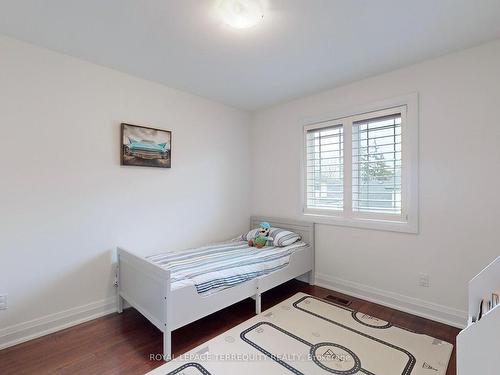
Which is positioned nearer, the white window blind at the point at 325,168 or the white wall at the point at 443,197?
the white wall at the point at 443,197

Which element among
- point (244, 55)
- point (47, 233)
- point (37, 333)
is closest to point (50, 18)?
point (244, 55)

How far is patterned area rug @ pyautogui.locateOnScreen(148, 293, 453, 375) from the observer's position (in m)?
1.71

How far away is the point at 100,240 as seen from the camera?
8.02ft

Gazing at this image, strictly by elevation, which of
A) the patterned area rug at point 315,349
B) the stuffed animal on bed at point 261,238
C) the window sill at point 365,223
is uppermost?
the window sill at point 365,223

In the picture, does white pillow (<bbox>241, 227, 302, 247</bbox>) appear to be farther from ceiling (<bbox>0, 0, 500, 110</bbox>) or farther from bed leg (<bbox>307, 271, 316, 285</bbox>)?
ceiling (<bbox>0, 0, 500, 110</bbox>)

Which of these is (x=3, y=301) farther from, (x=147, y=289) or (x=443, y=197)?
(x=443, y=197)

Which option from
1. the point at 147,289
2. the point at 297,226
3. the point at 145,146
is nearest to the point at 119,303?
the point at 147,289

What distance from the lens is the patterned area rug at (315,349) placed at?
171 cm

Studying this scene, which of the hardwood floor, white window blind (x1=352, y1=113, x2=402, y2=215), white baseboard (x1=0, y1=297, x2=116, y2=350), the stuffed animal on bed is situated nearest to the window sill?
white window blind (x1=352, y1=113, x2=402, y2=215)

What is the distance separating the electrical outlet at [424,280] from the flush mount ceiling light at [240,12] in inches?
101

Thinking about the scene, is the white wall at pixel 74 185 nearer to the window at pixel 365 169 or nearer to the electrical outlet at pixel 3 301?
the electrical outlet at pixel 3 301

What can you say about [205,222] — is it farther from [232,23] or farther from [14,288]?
[232,23]

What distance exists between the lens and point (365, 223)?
2754 mm

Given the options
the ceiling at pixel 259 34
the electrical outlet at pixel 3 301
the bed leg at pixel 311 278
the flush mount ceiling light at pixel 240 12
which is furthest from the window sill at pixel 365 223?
the electrical outlet at pixel 3 301
